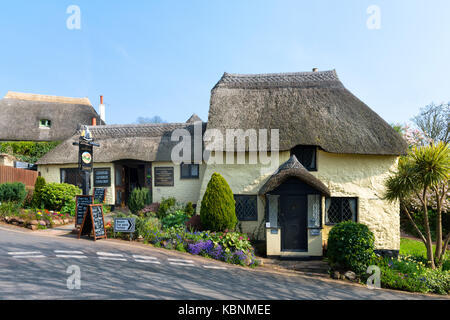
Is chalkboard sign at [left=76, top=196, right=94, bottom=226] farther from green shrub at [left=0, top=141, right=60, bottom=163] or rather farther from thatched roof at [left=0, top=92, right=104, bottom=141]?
thatched roof at [left=0, top=92, right=104, bottom=141]

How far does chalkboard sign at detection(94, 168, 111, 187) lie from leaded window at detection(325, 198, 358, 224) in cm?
1142

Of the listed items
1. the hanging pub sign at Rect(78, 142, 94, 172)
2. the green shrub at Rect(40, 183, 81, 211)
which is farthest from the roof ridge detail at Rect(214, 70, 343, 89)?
the green shrub at Rect(40, 183, 81, 211)

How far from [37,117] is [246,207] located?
68.0 ft

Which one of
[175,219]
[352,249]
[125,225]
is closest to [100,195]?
[175,219]

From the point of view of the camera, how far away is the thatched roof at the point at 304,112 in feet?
36.8

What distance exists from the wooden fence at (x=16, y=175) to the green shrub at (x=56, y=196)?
3.26 m

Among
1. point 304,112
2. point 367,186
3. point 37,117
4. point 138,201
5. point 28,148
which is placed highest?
point 37,117

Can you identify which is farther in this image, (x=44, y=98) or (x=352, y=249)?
(x=44, y=98)

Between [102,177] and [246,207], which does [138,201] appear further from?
[246,207]

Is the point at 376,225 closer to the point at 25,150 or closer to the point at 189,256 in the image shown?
the point at 189,256

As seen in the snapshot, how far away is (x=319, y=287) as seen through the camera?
7254 mm

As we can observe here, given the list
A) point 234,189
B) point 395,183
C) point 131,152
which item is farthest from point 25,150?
point 395,183

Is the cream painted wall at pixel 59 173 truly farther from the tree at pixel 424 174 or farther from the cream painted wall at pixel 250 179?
the tree at pixel 424 174

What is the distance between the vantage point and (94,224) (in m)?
8.96
